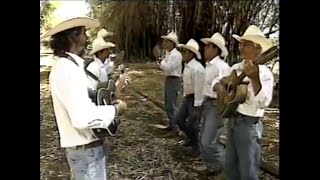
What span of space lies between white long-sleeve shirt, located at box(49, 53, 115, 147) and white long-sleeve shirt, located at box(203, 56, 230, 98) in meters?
0.40

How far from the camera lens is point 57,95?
188 cm

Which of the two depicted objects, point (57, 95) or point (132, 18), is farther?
point (132, 18)

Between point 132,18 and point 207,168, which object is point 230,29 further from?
point 207,168

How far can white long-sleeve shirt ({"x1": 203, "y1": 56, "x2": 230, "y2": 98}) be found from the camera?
1.99 meters

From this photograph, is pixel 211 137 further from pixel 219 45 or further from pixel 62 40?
pixel 62 40

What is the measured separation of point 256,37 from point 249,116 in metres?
0.30

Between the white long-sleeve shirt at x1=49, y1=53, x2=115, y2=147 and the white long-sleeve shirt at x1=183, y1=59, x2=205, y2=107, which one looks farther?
the white long-sleeve shirt at x1=183, y1=59, x2=205, y2=107

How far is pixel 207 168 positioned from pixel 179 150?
0.13 metres

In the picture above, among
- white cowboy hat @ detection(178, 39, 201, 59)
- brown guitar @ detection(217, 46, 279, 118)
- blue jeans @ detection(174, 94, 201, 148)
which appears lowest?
blue jeans @ detection(174, 94, 201, 148)

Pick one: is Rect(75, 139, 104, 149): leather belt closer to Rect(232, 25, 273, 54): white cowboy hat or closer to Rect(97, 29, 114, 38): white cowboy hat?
Rect(97, 29, 114, 38): white cowboy hat

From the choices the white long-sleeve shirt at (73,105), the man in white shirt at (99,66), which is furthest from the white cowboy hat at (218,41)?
the white long-sleeve shirt at (73,105)

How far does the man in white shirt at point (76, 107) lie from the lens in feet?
6.07

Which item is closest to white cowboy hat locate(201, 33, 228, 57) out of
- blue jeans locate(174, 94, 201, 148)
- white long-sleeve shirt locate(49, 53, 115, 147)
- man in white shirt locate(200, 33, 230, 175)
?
man in white shirt locate(200, 33, 230, 175)
